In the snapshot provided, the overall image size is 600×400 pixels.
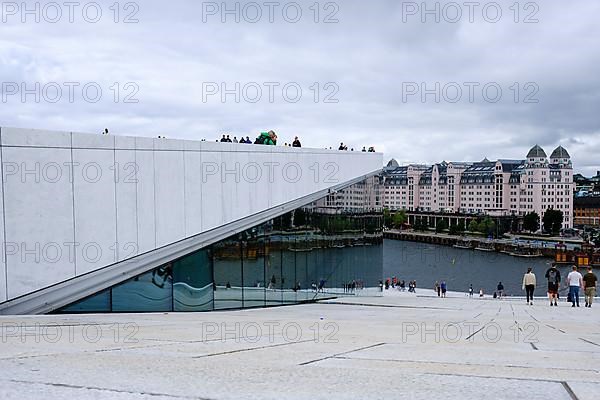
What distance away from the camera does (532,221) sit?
416 ft

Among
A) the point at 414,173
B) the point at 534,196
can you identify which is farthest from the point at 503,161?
the point at 414,173

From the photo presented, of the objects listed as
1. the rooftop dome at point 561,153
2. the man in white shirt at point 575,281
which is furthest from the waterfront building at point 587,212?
the man in white shirt at point 575,281

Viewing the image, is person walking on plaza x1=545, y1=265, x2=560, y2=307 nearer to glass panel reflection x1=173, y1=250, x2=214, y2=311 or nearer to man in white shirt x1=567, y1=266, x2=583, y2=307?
man in white shirt x1=567, y1=266, x2=583, y2=307

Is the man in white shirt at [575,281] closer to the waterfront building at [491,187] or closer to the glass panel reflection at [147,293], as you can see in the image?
the glass panel reflection at [147,293]

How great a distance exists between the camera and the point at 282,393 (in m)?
3.21

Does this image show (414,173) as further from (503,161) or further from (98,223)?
(98,223)

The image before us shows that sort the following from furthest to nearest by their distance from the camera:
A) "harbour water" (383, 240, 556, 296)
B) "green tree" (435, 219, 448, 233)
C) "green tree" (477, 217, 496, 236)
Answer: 1. "green tree" (435, 219, 448, 233)
2. "green tree" (477, 217, 496, 236)
3. "harbour water" (383, 240, 556, 296)

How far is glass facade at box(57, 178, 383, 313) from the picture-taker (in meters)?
11.5

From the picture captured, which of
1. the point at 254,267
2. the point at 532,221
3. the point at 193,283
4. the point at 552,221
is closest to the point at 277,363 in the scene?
the point at 193,283

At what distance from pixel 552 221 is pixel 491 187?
728 inches

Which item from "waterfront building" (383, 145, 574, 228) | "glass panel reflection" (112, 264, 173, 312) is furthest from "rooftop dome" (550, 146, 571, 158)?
"glass panel reflection" (112, 264, 173, 312)

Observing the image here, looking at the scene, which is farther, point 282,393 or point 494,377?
point 494,377

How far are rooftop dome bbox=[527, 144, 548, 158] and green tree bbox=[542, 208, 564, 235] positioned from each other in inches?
678

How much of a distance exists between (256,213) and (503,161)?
13519 centimetres
